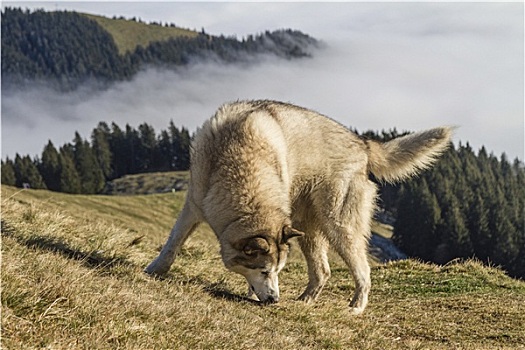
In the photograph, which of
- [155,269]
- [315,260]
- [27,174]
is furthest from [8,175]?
[315,260]

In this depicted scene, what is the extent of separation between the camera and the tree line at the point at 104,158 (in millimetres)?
120562

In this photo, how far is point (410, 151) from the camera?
1077 cm

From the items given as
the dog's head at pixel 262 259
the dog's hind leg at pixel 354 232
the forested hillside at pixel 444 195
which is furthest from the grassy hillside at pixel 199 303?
the forested hillside at pixel 444 195

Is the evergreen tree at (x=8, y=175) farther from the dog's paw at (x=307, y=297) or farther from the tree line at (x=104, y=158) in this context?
the dog's paw at (x=307, y=297)

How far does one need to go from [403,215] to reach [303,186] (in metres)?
100

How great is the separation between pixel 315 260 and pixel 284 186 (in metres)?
1.88

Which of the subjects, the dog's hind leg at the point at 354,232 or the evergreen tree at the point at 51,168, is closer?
the dog's hind leg at the point at 354,232

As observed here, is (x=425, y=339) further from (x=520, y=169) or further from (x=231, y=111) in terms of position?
(x=520, y=169)

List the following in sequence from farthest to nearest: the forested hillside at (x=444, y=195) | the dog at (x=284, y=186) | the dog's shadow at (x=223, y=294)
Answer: the forested hillside at (x=444, y=195) < the dog's shadow at (x=223, y=294) < the dog at (x=284, y=186)

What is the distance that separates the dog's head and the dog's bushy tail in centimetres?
288

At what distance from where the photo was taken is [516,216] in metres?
106

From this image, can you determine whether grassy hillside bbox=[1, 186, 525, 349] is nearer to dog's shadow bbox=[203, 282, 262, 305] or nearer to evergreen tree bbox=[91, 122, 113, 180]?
dog's shadow bbox=[203, 282, 262, 305]

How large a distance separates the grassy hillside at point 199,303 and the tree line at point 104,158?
113107 millimetres

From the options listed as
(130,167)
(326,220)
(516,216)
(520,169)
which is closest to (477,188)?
(516,216)
